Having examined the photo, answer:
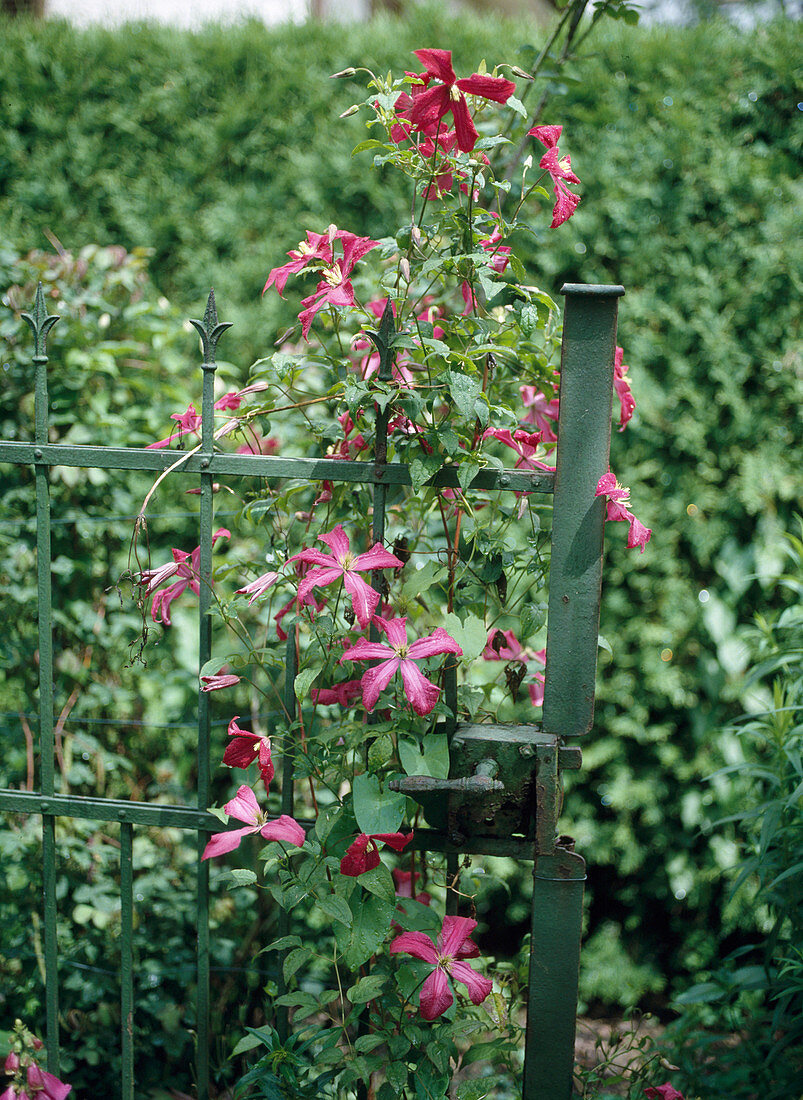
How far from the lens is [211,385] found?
1264 mm

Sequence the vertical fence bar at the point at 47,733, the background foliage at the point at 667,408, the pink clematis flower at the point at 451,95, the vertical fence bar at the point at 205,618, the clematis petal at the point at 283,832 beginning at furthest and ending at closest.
Answer: the background foliage at the point at 667,408
the vertical fence bar at the point at 47,733
the vertical fence bar at the point at 205,618
the clematis petal at the point at 283,832
the pink clematis flower at the point at 451,95

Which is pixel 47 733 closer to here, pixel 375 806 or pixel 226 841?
pixel 226 841

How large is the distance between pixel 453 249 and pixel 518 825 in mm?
874

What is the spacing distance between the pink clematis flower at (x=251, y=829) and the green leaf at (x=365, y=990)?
0.21 m

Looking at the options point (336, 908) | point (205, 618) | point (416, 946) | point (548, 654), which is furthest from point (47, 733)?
point (548, 654)

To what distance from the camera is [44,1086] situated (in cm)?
139

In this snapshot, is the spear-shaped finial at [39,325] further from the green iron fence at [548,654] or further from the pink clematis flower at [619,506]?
the pink clematis flower at [619,506]

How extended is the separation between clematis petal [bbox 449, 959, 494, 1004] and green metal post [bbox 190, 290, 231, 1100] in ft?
1.45

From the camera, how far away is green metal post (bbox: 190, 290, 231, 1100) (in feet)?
4.10

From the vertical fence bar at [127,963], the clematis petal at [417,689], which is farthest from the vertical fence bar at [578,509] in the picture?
the vertical fence bar at [127,963]

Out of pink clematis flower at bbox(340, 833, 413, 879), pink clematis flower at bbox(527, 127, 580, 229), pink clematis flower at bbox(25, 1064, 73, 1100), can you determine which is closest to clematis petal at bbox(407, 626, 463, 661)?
pink clematis flower at bbox(340, 833, 413, 879)

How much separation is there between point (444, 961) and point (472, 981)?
0.15 ft

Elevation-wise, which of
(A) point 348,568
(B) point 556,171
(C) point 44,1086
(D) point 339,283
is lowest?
(C) point 44,1086

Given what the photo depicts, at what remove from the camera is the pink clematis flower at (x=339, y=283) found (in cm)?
118
